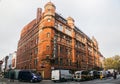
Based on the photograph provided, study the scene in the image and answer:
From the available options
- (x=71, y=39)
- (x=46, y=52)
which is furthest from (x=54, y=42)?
(x=71, y=39)

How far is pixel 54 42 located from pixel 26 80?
52.2 ft

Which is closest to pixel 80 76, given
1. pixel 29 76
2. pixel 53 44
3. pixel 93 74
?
pixel 93 74

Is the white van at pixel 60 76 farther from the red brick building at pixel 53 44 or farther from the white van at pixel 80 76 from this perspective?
the red brick building at pixel 53 44

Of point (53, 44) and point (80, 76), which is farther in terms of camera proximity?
point (53, 44)

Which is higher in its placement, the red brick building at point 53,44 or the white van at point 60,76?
the red brick building at point 53,44

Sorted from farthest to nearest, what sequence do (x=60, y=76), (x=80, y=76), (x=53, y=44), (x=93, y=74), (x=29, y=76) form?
(x=53, y=44) → (x=93, y=74) → (x=80, y=76) → (x=60, y=76) → (x=29, y=76)

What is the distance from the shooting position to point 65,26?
56.7m

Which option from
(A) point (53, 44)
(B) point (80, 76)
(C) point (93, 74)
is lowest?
(B) point (80, 76)

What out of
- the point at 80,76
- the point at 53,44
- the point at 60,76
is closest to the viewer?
the point at 60,76

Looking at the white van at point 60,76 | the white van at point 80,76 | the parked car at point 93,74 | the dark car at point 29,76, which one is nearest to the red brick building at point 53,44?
the white van at point 80,76

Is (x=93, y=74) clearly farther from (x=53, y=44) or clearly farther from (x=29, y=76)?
(x=29, y=76)

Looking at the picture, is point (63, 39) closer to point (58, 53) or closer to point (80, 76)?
point (58, 53)

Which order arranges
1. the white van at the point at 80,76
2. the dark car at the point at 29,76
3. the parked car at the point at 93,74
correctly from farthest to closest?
the parked car at the point at 93,74, the white van at the point at 80,76, the dark car at the point at 29,76

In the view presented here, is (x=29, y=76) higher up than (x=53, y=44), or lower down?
lower down
